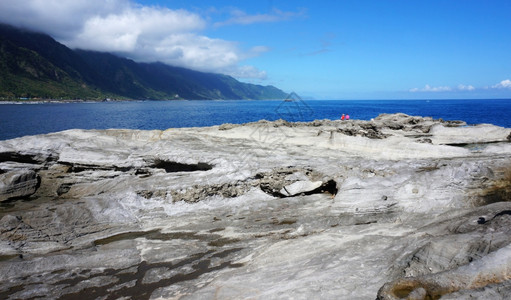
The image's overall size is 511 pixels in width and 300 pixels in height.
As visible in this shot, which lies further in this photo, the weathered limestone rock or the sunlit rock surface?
the weathered limestone rock

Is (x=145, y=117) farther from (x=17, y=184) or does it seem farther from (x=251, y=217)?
(x=251, y=217)

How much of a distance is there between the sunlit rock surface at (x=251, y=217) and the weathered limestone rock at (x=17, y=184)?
0.07 metres

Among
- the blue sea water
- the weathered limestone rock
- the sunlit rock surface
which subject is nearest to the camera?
the sunlit rock surface

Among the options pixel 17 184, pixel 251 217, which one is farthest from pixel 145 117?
pixel 251 217

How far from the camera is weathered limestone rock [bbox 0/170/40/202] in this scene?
627 inches

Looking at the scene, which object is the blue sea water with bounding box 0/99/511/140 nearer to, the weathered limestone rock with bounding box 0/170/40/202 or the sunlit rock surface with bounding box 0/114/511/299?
the sunlit rock surface with bounding box 0/114/511/299

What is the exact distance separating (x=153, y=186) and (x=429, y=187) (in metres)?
12.0

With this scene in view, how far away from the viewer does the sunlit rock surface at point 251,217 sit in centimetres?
750

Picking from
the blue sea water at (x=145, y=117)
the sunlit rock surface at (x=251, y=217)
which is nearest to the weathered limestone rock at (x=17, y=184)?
the sunlit rock surface at (x=251, y=217)

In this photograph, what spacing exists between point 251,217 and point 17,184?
1157 centimetres

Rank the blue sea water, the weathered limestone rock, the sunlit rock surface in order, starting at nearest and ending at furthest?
the sunlit rock surface, the weathered limestone rock, the blue sea water

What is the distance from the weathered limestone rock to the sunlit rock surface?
7cm

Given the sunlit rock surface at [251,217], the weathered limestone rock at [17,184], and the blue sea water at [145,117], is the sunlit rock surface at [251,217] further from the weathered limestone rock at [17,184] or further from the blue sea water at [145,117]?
the blue sea water at [145,117]

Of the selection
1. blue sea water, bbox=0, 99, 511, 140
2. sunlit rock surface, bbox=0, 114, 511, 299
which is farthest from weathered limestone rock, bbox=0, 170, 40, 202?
blue sea water, bbox=0, 99, 511, 140
